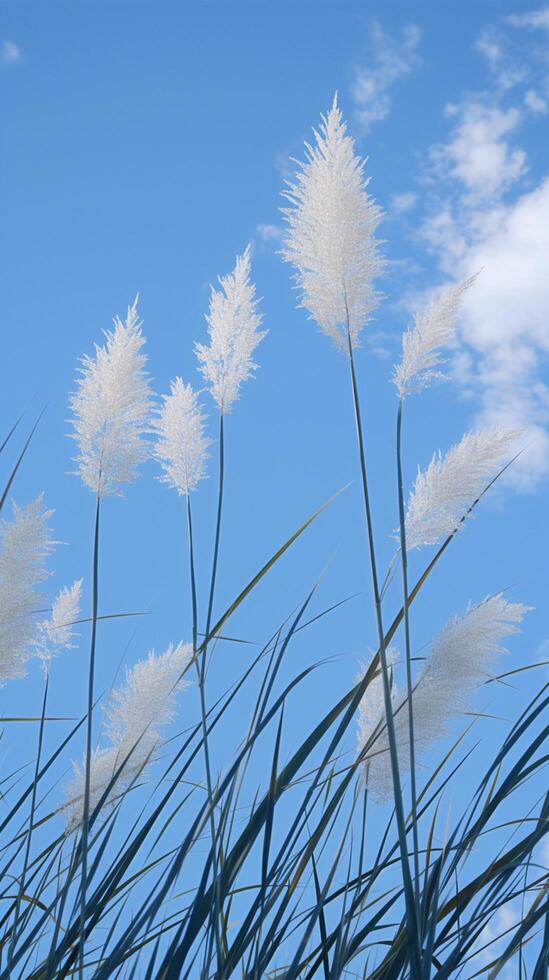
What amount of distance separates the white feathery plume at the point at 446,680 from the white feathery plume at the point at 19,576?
32.3 inches

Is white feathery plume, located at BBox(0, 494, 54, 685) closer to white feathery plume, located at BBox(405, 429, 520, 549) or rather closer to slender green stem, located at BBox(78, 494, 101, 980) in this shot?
slender green stem, located at BBox(78, 494, 101, 980)

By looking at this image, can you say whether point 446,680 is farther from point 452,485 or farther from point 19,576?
point 19,576

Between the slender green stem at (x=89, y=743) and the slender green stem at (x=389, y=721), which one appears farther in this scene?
the slender green stem at (x=89, y=743)

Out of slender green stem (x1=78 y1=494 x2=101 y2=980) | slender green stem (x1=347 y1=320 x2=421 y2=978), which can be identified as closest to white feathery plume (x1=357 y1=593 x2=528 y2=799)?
slender green stem (x1=347 y1=320 x2=421 y2=978)

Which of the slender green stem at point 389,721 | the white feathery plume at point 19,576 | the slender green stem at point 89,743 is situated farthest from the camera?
the white feathery plume at point 19,576

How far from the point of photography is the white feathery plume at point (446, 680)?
5.79ft

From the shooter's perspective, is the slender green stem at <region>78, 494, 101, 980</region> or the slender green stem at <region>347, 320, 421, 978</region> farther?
the slender green stem at <region>78, 494, 101, 980</region>

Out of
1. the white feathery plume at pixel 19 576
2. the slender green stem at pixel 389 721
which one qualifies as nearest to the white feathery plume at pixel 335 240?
the slender green stem at pixel 389 721

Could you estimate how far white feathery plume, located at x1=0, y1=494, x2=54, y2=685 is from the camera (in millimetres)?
2119

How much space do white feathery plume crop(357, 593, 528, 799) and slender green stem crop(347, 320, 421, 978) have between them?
17 cm

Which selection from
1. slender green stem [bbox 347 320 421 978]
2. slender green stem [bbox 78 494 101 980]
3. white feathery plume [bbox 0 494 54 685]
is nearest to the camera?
slender green stem [bbox 347 320 421 978]

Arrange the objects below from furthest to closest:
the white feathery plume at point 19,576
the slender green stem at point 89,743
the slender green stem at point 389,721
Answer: the white feathery plume at point 19,576 → the slender green stem at point 89,743 → the slender green stem at point 389,721

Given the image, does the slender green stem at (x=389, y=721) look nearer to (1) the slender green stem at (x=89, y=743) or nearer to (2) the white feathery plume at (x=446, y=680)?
(2) the white feathery plume at (x=446, y=680)

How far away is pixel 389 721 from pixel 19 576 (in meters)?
1.03
